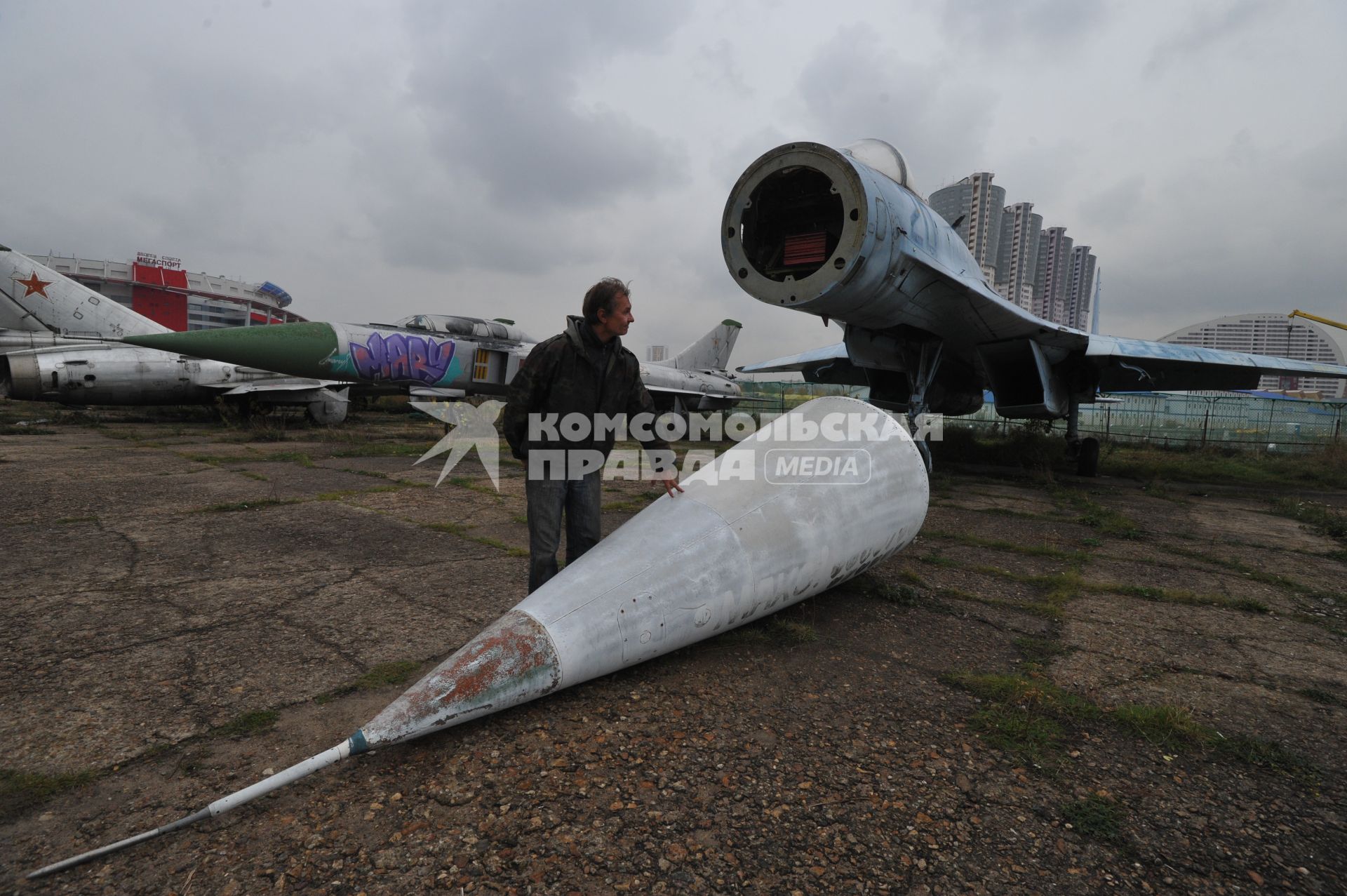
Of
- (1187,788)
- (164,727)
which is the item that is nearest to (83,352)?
(164,727)

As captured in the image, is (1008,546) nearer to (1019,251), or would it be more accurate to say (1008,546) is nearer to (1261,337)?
(1019,251)

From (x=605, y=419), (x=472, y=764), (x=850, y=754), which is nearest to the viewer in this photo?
(x=472, y=764)

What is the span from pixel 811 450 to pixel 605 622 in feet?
5.07

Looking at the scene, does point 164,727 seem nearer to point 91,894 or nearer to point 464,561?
point 91,894

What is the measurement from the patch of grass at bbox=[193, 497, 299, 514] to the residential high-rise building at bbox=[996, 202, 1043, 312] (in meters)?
27.6

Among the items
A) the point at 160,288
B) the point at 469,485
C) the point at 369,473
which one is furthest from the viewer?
the point at 160,288

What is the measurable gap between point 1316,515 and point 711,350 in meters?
15.6

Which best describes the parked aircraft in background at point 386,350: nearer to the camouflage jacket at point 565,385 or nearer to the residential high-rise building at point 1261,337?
the camouflage jacket at point 565,385

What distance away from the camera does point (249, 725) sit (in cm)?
209

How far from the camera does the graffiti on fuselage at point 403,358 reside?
32.2ft

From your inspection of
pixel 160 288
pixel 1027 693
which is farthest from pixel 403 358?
pixel 160 288

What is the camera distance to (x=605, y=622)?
7.39 feet

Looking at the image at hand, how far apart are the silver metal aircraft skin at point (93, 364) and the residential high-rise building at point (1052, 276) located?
112 feet

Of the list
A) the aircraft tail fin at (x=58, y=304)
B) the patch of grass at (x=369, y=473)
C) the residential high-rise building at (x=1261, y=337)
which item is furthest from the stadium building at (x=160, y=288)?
the residential high-rise building at (x=1261, y=337)
